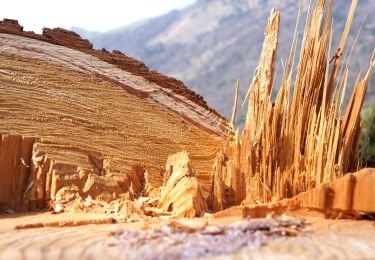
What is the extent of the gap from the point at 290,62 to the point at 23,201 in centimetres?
142

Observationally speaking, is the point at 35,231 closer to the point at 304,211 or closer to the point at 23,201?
the point at 23,201

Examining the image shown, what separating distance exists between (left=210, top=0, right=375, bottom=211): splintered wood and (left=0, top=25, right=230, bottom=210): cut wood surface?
0.47 meters

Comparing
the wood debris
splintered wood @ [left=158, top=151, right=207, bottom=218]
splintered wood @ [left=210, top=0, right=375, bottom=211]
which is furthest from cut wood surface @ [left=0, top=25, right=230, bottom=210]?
the wood debris

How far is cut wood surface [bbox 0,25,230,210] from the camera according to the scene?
3137 mm

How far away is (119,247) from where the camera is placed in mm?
1993

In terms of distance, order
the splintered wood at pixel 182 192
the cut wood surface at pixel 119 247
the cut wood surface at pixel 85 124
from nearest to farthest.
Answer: the cut wood surface at pixel 119 247 → the splintered wood at pixel 182 192 → the cut wood surface at pixel 85 124

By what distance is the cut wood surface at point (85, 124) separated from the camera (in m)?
3.14

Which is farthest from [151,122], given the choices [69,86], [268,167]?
[268,167]

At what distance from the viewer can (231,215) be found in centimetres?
266

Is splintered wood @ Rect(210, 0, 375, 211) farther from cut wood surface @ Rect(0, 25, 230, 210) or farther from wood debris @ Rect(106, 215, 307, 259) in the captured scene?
wood debris @ Rect(106, 215, 307, 259)

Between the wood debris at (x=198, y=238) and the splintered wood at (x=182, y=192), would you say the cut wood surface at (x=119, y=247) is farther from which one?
the splintered wood at (x=182, y=192)

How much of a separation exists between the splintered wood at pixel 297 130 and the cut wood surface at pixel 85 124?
1.53 ft

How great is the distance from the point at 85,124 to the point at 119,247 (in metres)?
1.62

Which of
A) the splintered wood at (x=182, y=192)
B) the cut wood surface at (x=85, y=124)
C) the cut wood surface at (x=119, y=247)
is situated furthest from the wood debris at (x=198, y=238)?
the cut wood surface at (x=85, y=124)
